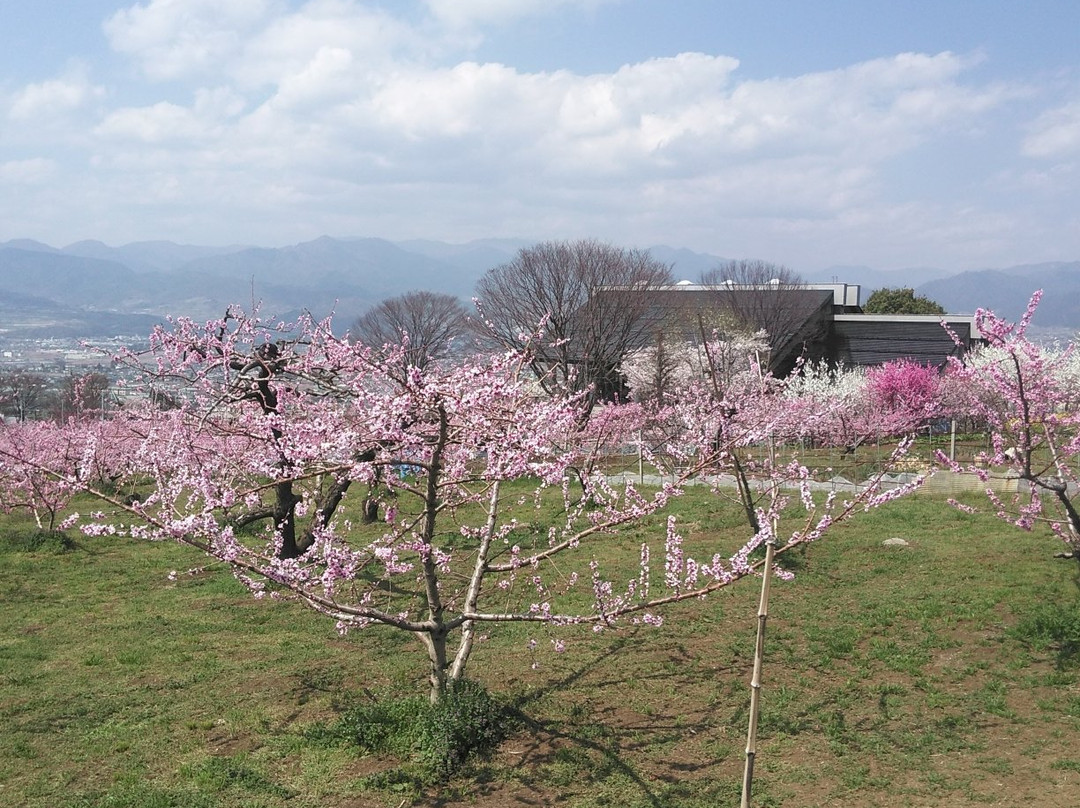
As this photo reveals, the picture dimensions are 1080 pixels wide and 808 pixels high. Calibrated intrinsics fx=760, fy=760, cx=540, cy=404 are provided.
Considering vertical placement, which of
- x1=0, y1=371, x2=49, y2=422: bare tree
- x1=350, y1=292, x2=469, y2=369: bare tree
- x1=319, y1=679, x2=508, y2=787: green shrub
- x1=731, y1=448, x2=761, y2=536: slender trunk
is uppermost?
x1=350, y1=292, x2=469, y2=369: bare tree

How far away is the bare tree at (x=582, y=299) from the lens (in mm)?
33938

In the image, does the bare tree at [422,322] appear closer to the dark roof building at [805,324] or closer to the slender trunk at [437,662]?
the dark roof building at [805,324]

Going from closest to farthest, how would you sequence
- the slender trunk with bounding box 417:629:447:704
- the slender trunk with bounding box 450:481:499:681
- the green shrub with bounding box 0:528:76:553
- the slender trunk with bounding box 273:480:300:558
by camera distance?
the slender trunk with bounding box 417:629:447:704 → the slender trunk with bounding box 450:481:499:681 → the slender trunk with bounding box 273:480:300:558 → the green shrub with bounding box 0:528:76:553

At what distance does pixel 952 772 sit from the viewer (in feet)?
15.8

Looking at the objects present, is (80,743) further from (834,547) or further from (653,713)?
(834,547)

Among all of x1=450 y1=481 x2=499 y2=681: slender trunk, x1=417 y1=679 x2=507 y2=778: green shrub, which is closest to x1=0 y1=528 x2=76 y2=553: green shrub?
x1=450 y1=481 x2=499 y2=681: slender trunk

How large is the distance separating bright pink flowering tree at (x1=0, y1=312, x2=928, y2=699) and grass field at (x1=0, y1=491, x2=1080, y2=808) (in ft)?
2.19

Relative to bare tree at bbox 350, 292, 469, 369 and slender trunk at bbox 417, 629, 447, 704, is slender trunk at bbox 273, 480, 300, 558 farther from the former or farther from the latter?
bare tree at bbox 350, 292, 469, 369

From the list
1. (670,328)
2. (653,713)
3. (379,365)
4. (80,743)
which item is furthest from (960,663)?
(670,328)

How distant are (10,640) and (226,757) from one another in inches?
191

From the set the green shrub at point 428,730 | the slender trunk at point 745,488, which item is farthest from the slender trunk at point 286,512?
the slender trunk at point 745,488

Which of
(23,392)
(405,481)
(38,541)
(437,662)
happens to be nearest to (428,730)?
(437,662)

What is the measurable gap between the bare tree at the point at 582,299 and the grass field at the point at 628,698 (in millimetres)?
23677

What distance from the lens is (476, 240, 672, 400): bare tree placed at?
33.9m
